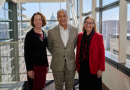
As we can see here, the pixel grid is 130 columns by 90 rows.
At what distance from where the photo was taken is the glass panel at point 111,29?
9.10ft

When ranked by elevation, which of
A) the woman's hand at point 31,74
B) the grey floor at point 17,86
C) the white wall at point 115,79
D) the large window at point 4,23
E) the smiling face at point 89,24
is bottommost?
the grey floor at point 17,86

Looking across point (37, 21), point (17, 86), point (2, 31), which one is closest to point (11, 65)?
point (17, 86)

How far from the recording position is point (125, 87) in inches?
78.9

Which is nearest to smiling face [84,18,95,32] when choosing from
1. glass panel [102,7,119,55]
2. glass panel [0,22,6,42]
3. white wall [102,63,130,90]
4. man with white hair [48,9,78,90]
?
man with white hair [48,9,78,90]

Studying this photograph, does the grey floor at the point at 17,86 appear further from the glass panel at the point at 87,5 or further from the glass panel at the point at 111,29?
the glass panel at the point at 87,5

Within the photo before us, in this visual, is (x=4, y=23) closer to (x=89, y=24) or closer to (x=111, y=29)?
(x=111, y=29)

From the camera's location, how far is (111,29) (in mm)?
2998

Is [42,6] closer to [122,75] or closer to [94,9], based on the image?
[94,9]

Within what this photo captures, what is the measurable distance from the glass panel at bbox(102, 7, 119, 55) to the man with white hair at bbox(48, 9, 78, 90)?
50.5 inches

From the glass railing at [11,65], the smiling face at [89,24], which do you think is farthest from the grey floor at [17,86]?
the smiling face at [89,24]

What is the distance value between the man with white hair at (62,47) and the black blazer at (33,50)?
0.53 ft

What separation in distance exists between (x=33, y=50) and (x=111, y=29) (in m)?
1.95

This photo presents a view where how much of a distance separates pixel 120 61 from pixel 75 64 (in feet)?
2.65

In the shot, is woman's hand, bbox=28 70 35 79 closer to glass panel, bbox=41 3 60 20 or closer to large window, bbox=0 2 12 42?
large window, bbox=0 2 12 42
